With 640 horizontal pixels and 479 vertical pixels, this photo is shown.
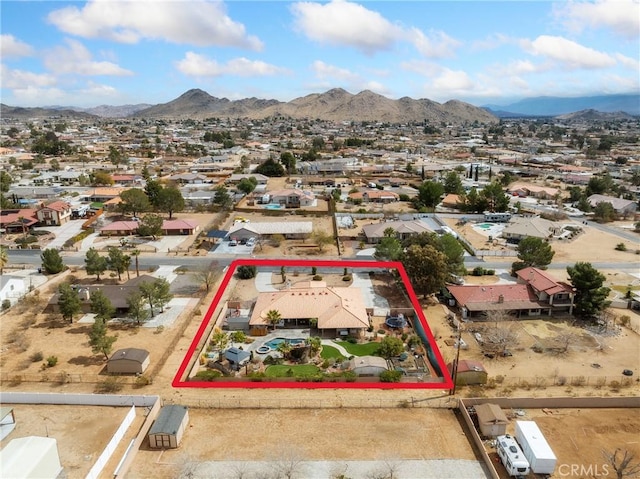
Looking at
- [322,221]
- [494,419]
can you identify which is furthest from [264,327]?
[322,221]

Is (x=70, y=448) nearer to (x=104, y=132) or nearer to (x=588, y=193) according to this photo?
(x=588, y=193)

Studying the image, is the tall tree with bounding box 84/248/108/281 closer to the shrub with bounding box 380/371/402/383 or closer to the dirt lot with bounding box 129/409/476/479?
the dirt lot with bounding box 129/409/476/479

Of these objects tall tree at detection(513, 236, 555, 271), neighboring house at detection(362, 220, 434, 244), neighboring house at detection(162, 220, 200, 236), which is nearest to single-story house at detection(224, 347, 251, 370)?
neighboring house at detection(362, 220, 434, 244)

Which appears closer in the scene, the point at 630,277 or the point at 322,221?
the point at 630,277

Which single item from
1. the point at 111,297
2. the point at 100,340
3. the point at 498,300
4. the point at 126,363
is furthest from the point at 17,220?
the point at 498,300

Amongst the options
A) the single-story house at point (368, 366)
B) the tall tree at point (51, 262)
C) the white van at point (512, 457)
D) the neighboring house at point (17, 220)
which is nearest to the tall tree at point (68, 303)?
the tall tree at point (51, 262)

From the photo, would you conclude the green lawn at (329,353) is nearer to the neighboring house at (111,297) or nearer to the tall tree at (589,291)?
the neighboring house at (111,297)
